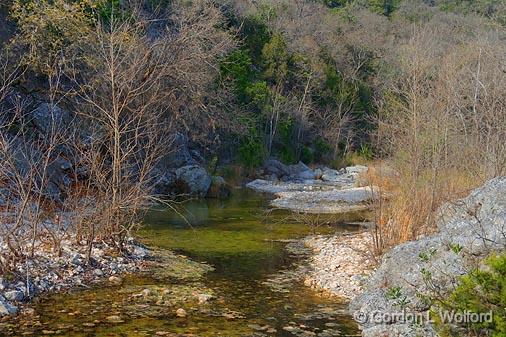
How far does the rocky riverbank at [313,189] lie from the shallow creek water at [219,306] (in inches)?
111

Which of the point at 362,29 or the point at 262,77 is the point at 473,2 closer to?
the point at 362,29

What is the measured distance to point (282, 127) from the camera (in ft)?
128

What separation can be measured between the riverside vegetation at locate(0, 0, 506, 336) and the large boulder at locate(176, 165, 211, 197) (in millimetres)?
68

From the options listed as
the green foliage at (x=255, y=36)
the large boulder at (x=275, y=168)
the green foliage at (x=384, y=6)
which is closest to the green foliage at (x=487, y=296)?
the large boulder at (x=275, y=168)

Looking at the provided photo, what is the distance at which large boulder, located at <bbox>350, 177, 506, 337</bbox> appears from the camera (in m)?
6.90

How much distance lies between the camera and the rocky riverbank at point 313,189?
2142 cm

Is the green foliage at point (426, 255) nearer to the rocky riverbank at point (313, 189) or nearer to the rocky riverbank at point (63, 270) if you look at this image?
the rocky riverbank at point (313, 189)

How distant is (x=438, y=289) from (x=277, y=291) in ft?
12.8

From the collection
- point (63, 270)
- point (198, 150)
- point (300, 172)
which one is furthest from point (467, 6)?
point (63, 270)

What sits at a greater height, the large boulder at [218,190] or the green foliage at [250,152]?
the green foliage at [250,152]

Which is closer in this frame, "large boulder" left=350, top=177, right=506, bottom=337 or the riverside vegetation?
"large boulder" left=350, top=177, right=506, bottom=337

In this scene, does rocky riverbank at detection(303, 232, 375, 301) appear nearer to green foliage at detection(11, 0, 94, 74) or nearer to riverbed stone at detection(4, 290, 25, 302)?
riverbed stone at detection(4, 290, 25, 302)

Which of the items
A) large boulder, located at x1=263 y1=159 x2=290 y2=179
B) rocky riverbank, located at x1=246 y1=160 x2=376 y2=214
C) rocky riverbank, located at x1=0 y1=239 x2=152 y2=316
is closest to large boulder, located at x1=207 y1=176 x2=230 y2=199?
rocky riverbank, located at x1=246 y1=160 x2=376 y2=214

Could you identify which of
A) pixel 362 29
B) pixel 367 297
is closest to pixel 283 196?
pixel 367 297
